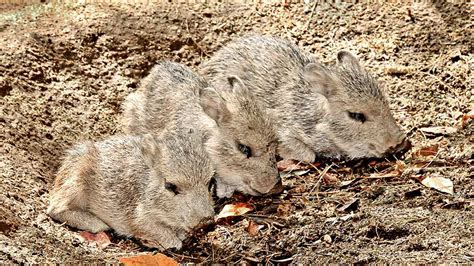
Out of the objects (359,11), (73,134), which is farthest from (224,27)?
(73,134)

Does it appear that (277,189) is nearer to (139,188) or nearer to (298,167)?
(298,167)

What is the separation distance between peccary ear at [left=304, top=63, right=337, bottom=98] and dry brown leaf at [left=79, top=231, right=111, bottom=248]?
8.78 feet

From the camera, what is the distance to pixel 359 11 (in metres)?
9.42

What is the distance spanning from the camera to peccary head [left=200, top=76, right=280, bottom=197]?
7.12m

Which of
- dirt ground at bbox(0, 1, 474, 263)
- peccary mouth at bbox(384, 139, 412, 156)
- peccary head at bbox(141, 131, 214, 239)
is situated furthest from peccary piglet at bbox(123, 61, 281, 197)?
peccary mouth at bbox(384, 139, 412, 156)

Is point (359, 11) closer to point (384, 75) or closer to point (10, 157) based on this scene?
point (384, 75)

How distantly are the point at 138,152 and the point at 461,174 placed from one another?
9.50ft

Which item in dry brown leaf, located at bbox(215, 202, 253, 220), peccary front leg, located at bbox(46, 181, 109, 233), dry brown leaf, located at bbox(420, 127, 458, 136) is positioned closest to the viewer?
peccary front leg, located at bbox(46, 181, 109, 233)

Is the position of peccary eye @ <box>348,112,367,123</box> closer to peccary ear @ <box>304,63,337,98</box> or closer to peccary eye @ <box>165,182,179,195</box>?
peccary ear @ <box>304,63,337,98</box>

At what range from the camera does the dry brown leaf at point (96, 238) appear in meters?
6.67

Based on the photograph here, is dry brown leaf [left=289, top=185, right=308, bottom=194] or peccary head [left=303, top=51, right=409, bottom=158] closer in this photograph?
dry brown leaf [left=289, top=185, right=308, bottom=194]

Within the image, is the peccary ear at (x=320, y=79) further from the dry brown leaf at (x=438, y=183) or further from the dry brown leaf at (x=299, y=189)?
the dry brown leaf at (x=438, y=183)

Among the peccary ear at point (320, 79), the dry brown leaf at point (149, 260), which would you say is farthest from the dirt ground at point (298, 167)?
the peccary ear at point (320, 79)

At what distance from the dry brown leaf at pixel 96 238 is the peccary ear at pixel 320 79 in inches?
105
